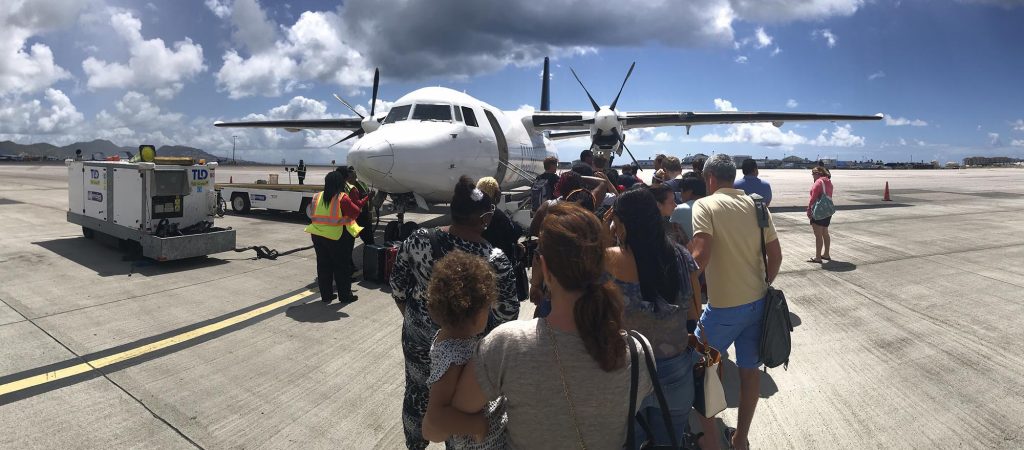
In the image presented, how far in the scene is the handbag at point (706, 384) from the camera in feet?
8.59

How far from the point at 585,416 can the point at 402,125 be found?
9261 millimetres

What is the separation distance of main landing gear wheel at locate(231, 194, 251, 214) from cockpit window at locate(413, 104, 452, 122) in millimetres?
8106

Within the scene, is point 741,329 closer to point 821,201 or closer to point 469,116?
point 821,201

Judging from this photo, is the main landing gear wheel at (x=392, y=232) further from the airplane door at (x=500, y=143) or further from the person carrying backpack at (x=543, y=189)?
the airplane door at (x=500, y=143)

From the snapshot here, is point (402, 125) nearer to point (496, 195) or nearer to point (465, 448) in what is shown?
point (496, 195)

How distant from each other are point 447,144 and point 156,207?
5.10 m

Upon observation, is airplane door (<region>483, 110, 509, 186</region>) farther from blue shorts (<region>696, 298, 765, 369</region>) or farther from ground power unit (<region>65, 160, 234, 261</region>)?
blue shorts (<region>696, 298, 765, 369</region>)

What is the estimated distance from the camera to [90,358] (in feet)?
15.3

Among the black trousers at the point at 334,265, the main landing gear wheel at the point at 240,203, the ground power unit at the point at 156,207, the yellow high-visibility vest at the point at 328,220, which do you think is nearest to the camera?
the yellow high-visibility vest at the point at 328,220

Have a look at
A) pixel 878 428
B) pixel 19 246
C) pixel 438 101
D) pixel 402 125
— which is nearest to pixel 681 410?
pixel 878 428

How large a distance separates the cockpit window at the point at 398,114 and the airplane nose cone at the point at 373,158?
1.64 m

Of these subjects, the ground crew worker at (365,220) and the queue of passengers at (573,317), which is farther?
the ground crew worker at (365,220)

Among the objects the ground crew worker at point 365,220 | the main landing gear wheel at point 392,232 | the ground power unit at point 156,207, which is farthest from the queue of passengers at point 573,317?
the ground power unit at point 156,207

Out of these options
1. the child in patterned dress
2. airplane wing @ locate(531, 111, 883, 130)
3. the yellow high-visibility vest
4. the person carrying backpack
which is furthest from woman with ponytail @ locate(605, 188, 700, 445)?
airplane wing @ locate(531, 111, 883, 130)
